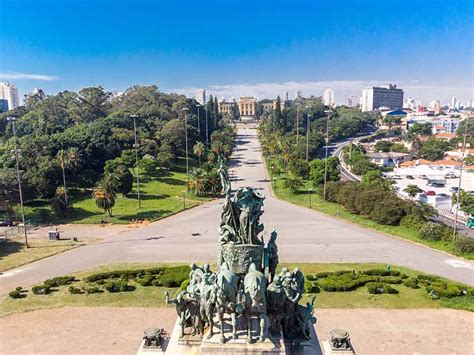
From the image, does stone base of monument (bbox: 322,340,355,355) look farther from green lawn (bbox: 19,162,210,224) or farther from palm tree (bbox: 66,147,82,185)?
palm tree (bbox: 66,147,82,185)

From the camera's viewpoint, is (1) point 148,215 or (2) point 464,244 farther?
(1) point 148,215

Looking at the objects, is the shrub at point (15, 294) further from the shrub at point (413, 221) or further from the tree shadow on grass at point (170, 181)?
the tree shadow on grass at point (170, 181)

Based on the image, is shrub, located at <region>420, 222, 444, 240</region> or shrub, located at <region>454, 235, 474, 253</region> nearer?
shrub, located at <region>454, 235, 474, 253</region>

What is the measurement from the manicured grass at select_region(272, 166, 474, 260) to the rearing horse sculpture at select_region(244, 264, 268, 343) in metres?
26.8

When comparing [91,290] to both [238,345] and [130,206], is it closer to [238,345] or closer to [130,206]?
[238,345]

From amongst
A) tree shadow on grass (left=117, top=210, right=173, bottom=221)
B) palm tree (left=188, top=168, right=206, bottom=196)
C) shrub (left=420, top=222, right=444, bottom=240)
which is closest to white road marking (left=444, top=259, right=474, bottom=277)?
shrub (left=420, top=222, right=444, bottom=240)

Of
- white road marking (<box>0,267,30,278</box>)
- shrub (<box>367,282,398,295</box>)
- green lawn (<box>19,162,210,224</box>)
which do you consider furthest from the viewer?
green lawn (<box>19,162,210,224</box>)

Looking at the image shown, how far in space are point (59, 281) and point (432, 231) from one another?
33.8 metres

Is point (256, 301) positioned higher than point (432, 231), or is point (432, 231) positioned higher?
point (256, 301)

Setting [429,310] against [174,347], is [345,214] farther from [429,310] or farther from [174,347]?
[174,347]

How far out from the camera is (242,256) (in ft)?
55.1

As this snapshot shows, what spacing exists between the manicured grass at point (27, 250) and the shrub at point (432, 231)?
111 ft

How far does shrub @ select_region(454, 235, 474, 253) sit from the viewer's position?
111ft

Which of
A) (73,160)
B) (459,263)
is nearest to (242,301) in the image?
(459,263)
